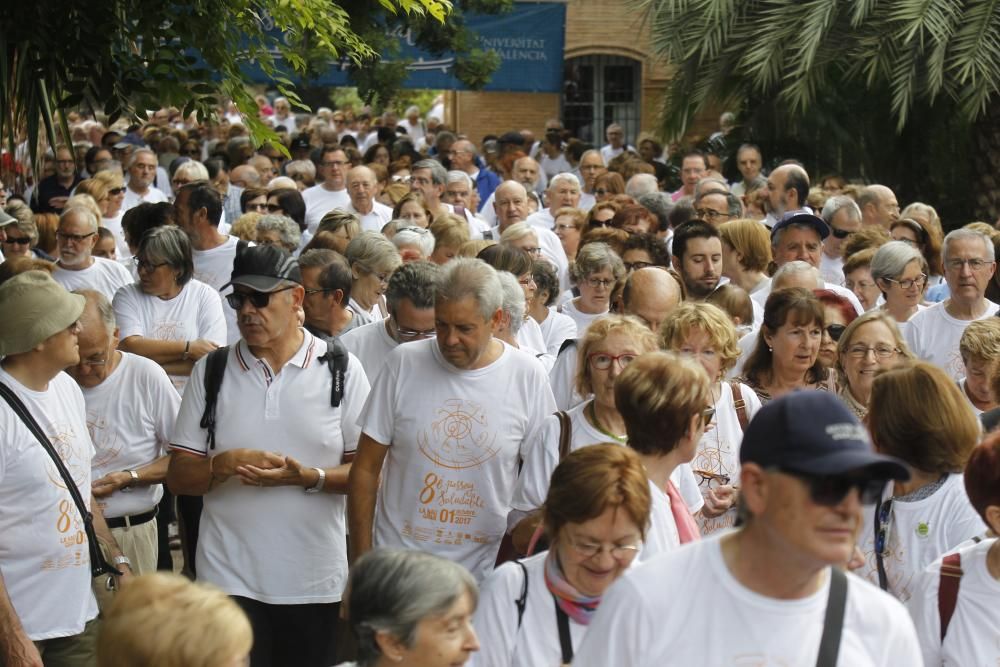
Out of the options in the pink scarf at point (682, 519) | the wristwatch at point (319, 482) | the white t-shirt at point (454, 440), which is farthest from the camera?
the wristwatch at point (319, 482)

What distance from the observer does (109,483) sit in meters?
6.29

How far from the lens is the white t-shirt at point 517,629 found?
3896mm

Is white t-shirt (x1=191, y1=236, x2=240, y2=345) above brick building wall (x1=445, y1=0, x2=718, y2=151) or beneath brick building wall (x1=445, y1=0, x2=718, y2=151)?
beneath

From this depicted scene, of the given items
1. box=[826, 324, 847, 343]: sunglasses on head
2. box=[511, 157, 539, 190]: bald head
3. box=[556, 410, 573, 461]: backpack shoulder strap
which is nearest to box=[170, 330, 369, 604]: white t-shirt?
box=[556, 410, 573, 461]: backpack shoulder strap

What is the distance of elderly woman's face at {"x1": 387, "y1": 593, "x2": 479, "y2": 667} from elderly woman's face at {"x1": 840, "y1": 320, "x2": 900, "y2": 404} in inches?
123

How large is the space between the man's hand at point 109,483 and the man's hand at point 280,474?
1052 mm

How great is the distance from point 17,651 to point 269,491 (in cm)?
111

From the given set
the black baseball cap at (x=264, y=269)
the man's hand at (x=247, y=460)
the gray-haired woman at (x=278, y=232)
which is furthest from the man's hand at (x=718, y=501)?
the gray-haired woman at (x=278, y=232)

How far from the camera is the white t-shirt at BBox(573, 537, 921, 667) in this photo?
2.94m

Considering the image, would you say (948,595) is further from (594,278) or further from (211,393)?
(594,278)

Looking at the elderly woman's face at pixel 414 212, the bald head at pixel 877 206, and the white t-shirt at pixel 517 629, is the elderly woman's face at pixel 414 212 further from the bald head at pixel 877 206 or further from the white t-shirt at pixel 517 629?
the white t-shirt at pixel 517 629

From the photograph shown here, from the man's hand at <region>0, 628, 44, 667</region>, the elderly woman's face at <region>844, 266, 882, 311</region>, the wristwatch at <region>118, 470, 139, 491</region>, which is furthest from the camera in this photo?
the elderly woman's face at <region>844, 266, 882, 311</region>

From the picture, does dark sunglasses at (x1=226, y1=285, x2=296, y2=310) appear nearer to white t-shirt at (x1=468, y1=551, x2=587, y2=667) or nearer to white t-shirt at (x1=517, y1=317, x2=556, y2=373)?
white t-shirt at (x1=517, y1=317, x2=556, y2=373)

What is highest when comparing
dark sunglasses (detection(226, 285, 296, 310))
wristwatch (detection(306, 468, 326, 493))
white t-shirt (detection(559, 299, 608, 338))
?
dark sunglasses (detection(226, 285, 296, 310))
